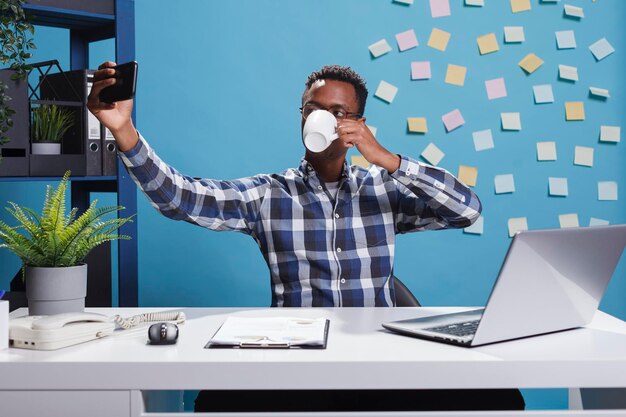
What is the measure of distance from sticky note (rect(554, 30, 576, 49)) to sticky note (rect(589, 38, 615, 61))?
8cm

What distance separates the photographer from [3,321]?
127 centimetres

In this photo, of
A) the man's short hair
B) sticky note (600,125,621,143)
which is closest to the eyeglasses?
the man's short hair

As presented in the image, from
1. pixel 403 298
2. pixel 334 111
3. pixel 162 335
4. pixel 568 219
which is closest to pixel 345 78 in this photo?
pixel 334 111

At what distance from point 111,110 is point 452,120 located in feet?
4.87

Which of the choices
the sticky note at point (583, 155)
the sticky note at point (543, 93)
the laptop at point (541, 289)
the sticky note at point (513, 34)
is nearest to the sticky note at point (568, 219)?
the sticky note at point (583, 155)

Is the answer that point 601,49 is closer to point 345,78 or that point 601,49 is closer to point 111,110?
point 345,78

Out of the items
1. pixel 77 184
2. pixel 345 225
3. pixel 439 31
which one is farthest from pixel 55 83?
pixel 439 31

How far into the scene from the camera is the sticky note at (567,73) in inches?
111

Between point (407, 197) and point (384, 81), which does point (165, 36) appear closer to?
point (384, 81)

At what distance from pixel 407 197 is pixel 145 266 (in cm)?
111

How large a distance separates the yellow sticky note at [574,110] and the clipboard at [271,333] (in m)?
1.70

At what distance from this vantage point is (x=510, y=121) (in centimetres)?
282

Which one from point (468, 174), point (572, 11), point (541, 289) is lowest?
point (541, 289)

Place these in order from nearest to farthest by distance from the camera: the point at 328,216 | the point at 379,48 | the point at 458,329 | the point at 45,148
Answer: the point at 458,329, the point at 328,216, the point at 45,148, the point at 379,48
